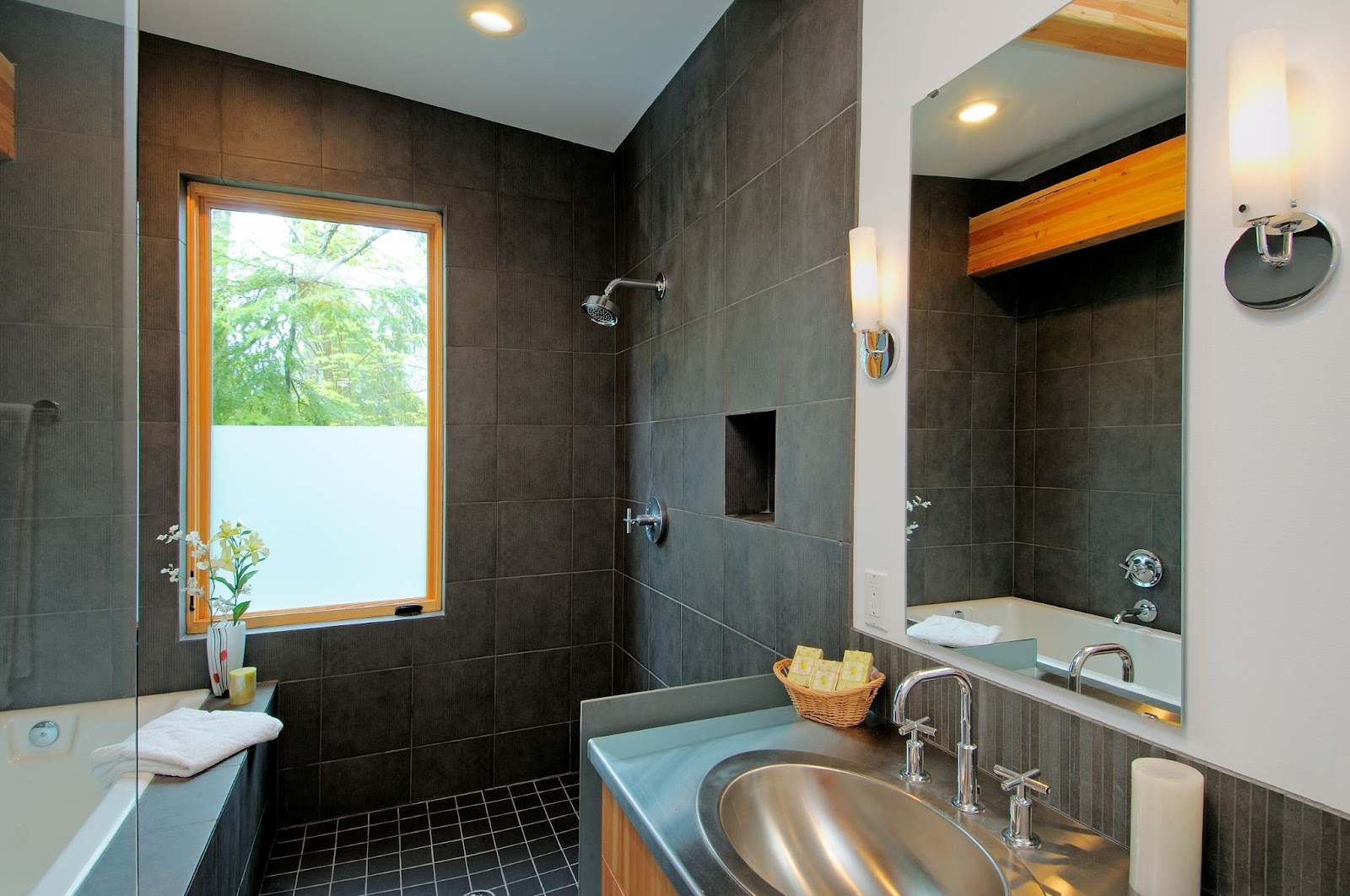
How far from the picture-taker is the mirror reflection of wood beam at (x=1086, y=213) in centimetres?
97

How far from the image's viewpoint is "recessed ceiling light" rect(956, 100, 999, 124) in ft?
Result: 4.21

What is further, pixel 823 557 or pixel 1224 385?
pixel 823 557

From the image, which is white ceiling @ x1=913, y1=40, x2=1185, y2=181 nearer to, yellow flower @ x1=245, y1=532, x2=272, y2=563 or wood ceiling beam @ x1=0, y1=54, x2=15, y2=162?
wood ceiling beam @ x1=0, y1=54, x2=15, y2=162

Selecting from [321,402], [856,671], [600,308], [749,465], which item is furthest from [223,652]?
[856,671]

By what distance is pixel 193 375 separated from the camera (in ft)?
8.64

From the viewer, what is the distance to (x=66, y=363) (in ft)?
2.44

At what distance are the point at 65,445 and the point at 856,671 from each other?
1339mm

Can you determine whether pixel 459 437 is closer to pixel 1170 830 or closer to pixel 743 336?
pixel 743 336

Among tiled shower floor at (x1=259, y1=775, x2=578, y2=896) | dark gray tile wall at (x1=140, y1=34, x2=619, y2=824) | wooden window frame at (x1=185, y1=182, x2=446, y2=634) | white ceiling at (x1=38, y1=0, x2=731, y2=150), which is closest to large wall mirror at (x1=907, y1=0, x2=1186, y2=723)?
white ceiling at (x1=38, y1=0, x2=731, y2=150)

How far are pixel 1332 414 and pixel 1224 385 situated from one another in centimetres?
12

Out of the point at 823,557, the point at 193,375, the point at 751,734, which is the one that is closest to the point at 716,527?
the point at 823,557

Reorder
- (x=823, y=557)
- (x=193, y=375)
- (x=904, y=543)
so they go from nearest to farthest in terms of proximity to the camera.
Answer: (x=904, y=543) → (x=823, y=557) → (x=193, y=375)

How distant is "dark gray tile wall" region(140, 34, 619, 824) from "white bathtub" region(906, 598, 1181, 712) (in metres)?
2.06

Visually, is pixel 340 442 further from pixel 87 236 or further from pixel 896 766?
pixel 896 766
